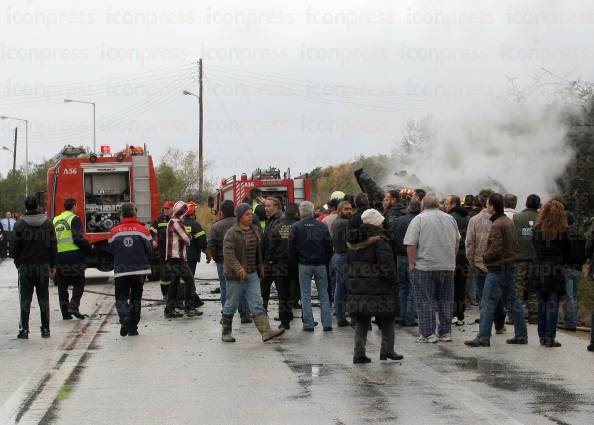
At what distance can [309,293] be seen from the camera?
14141 mm

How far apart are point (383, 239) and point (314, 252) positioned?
3112 mm

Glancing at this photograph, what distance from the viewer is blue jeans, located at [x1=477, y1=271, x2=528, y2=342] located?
12367 millimetres

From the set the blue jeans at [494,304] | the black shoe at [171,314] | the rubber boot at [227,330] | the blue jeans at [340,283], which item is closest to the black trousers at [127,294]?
the rubber boot at [227,330]

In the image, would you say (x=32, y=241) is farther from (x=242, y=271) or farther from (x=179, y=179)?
(x=179, y=179)

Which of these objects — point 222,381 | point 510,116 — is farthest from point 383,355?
point 510,116

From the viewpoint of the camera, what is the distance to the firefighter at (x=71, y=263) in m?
16.2

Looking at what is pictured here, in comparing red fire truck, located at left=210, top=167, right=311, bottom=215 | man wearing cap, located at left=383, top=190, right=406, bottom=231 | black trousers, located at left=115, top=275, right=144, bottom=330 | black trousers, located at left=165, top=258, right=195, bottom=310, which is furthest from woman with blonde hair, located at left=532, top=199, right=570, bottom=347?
red fire truck, located at left=210, top=167, right=311, bottom=215

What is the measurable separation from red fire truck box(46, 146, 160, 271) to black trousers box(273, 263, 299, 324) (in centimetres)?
1050

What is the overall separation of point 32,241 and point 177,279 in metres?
2.77

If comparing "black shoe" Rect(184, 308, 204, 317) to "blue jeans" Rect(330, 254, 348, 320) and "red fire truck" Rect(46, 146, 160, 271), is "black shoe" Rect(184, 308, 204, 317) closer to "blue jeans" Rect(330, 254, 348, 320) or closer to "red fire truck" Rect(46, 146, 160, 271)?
"blue jeans" Rect(330, 254, 348, 320)

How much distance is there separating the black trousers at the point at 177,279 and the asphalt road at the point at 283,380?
159 centimetres

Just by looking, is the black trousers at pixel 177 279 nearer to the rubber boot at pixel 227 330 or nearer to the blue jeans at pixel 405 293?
the rubber boot at pixel 227 330

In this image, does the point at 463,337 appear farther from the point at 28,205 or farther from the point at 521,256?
the point at 28,205

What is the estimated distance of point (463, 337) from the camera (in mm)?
13344
